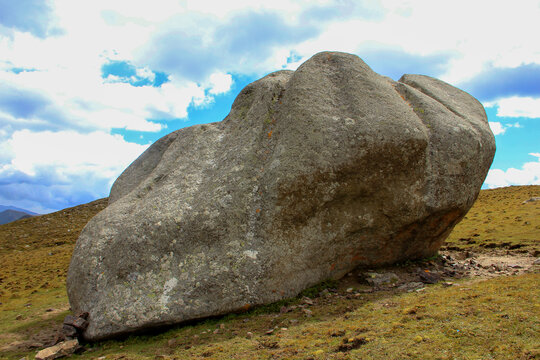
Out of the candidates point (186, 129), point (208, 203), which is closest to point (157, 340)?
point (208, 203)

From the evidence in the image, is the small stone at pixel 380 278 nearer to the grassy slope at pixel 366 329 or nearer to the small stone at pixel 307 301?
the grassy slope at pixel 366 329

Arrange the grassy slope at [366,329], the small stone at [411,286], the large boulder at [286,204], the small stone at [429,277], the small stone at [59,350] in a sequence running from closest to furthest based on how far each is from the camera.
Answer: the grassy slope at [366,329]
the small stone at [59,350]
the large boulder at [286,204]
the small stone at [411,286]
the small stone at [429,277]

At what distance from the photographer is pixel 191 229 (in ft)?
26.7

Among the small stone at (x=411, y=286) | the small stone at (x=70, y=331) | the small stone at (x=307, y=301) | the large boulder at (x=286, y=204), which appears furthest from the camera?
the small stone at (x=411, y=286)

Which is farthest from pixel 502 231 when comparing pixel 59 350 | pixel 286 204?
pixel 59 350

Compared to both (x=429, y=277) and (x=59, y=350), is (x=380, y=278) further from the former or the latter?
(x=59, y=350)

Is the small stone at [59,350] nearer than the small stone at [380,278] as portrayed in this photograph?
Yes

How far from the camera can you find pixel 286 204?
317 inches

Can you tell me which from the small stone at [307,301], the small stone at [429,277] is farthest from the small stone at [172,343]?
the small stone at [429,277]

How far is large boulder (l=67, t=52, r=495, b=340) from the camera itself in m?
7.73

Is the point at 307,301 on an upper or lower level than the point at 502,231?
lower

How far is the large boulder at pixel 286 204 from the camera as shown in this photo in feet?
25.3

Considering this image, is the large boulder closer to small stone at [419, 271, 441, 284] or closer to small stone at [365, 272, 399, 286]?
small stone at [365, 272, 399, 286]

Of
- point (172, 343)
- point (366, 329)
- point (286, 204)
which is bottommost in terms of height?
point (172, 343)
